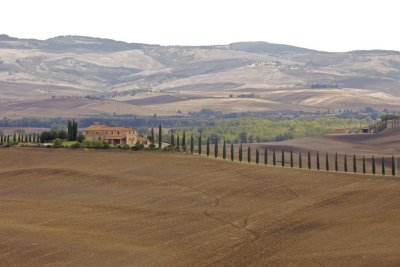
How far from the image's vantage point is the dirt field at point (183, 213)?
68.9 meters

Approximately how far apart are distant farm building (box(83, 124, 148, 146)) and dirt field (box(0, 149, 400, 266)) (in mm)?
21533

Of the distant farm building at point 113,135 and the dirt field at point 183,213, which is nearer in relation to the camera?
the dirt field at point 183,213

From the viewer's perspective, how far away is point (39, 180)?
113438 mm

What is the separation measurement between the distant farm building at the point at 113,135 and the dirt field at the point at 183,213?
70.6 feet

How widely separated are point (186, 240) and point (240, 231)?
21.5 feet

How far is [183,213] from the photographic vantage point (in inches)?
3580

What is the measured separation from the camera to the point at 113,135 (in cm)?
15788

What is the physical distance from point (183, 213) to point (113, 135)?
68.6 m

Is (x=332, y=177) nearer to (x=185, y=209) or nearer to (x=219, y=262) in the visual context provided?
(x=185, y=209)

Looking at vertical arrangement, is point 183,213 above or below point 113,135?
below

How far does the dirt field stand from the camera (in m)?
68.9

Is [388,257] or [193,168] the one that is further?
[193,168]

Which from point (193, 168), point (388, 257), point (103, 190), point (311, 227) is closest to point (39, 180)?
point (103, 190)

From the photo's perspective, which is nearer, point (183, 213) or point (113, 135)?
point (183, 213)
